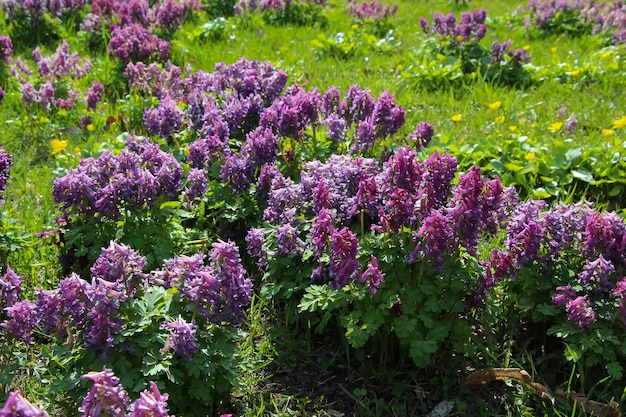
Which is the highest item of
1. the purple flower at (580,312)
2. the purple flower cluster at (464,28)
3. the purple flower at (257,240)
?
the purple flower at (580,312)

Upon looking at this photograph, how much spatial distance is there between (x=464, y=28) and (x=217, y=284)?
5330mm

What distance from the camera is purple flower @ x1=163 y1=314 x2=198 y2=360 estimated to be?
2.53 m

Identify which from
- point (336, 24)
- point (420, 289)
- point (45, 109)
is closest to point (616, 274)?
point (420, 289)

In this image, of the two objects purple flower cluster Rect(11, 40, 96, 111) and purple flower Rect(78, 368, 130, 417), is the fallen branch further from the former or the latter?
purple flower cluster Rect(11, 40, 96, 111)

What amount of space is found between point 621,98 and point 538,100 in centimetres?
80

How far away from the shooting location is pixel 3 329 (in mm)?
2799

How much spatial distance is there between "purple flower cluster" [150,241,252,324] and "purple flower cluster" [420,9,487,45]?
17.0 feet

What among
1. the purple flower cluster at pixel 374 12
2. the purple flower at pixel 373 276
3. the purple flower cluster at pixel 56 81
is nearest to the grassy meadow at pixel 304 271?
the purple flower at pixel 373 276

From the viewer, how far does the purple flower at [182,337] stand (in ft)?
8.29

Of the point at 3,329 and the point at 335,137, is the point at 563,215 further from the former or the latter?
the point at 3,329

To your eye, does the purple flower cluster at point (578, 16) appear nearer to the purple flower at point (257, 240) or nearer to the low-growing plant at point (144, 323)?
the purple flower at point (257, 240)

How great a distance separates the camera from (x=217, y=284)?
2627mm

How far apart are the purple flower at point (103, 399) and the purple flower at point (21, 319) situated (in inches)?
32.1

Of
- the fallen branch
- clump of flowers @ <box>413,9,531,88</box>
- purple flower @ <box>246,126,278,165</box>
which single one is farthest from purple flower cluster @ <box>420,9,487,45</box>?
the fallen branch
